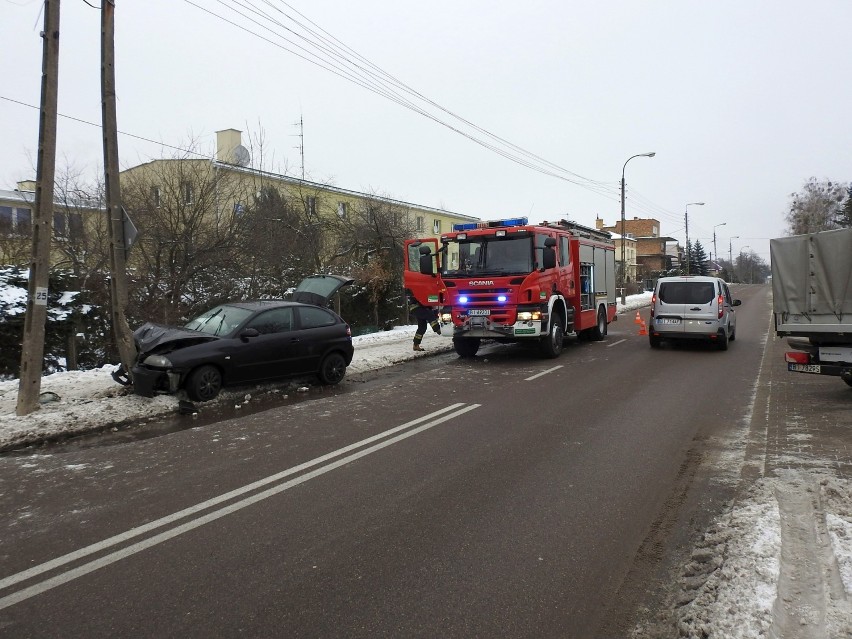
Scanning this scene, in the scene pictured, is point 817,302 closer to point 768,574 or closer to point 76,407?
point 768,574

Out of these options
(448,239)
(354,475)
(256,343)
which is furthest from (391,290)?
(354,475)

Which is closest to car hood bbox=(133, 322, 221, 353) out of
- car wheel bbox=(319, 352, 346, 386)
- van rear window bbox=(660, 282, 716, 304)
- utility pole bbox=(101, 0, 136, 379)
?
utility pole bbox=(101, 0, 136, 379)

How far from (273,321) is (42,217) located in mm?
3550

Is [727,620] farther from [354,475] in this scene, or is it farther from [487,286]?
[487,286]

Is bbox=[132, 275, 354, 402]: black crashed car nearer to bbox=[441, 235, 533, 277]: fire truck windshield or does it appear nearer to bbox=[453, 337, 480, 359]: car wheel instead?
bbox=[441, 235, 533, 277]: fire truck windshield

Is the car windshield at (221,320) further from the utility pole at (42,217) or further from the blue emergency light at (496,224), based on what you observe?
the blue emergency light at (496,224)

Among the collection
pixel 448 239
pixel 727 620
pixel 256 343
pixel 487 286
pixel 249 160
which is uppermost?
pixel 249 160

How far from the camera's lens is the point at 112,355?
41.1ft

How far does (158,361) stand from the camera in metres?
8.70

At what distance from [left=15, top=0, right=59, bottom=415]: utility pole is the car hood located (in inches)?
57.5

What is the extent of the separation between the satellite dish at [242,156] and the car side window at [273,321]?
9.12m

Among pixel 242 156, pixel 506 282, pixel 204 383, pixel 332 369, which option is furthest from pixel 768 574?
pixel 242 156

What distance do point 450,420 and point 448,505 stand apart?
9.58ft

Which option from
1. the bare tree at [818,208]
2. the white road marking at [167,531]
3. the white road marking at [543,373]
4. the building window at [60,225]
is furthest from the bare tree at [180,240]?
the bare tree at [818,208]
